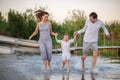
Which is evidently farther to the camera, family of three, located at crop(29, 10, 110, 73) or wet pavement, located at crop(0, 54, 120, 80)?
family of three, located at crop(29, 10, 110, 73)

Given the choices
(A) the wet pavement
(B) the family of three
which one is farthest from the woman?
(A) the wet pavement

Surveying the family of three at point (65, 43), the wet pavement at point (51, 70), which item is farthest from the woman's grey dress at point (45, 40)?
→ the wet pavement at point (51, 70)

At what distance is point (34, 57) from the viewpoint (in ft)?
18.4

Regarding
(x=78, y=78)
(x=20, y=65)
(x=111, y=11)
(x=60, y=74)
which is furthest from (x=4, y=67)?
(x=111, y=11)

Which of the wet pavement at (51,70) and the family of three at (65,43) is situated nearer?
the wet pavement at (51,70)

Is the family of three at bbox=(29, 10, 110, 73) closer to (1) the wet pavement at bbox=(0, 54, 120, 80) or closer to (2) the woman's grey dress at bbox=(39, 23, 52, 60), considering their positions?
(2) the woman's grey dress at bbox=(39, 23, 52, 60)

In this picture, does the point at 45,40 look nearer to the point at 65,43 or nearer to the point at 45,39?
the point at 45,39

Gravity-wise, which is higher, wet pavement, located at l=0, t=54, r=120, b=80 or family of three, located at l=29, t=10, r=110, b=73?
family of three, located at l=29, t=10, r=110, b=73

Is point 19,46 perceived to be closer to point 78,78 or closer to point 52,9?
point 52,9

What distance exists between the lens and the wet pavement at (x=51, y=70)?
13.1 feet

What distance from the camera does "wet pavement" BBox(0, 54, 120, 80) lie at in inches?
157

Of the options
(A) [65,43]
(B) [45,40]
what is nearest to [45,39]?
(B) [45,40]

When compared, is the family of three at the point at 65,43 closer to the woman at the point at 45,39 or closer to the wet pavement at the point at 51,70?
the woman at the point at 45,39

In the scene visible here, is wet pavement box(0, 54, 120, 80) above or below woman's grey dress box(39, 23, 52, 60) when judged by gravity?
below
